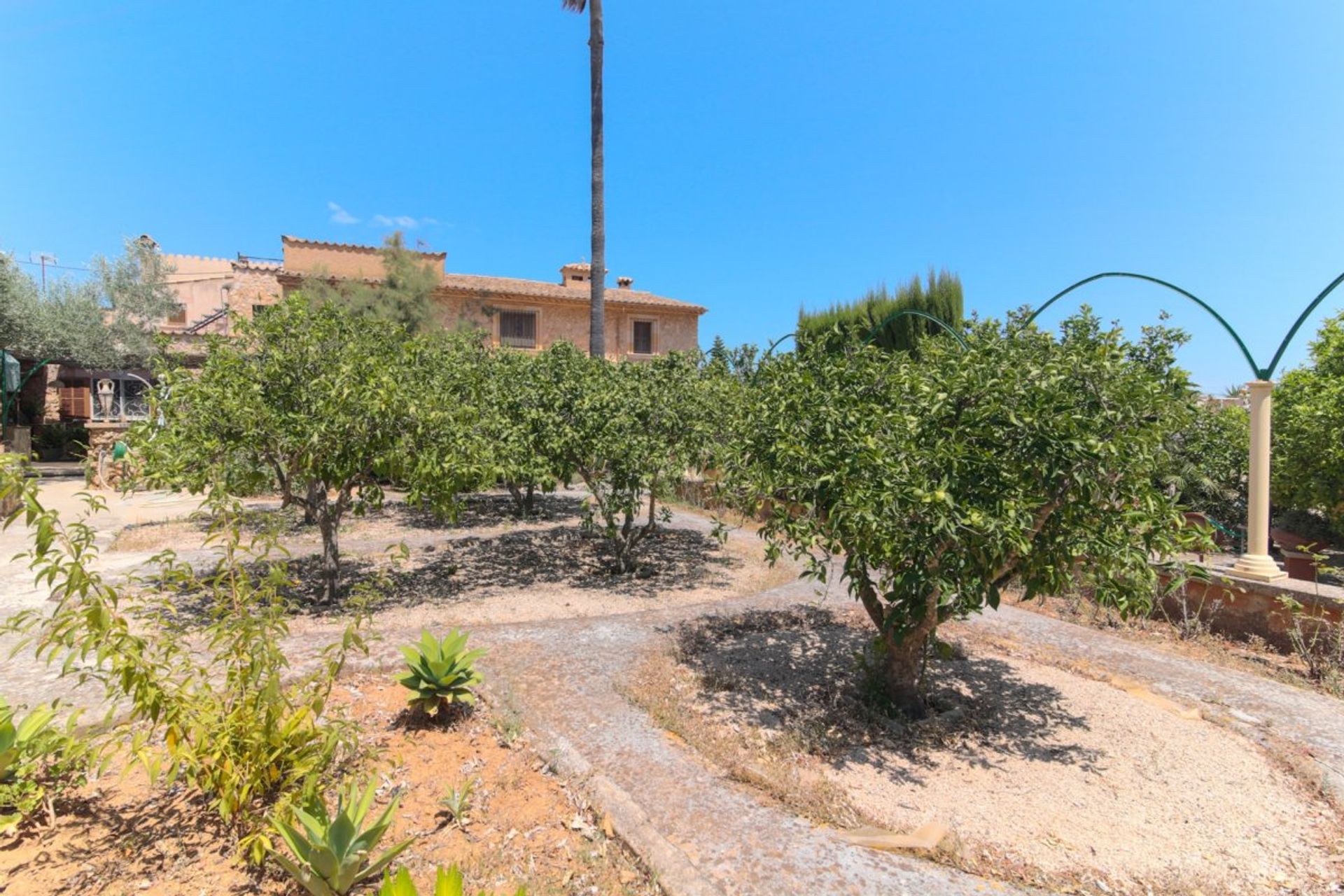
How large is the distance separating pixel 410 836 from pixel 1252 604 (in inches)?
290

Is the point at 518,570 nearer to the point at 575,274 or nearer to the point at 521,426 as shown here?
the point at 521,426

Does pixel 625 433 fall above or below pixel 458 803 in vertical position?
above

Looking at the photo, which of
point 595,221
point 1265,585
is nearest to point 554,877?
point 1265,585

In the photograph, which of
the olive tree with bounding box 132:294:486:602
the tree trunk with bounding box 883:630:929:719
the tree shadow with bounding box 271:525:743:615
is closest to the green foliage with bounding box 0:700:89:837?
the olive tree with bounding box 132:294:486:602

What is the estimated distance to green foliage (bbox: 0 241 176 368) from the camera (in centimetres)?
1936

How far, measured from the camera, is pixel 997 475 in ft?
12.0

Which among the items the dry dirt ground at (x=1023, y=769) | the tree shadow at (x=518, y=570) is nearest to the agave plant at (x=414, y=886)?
the dry dirt ground at (x=1023, y=769)

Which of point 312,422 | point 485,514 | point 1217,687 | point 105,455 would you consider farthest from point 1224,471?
point 105,455

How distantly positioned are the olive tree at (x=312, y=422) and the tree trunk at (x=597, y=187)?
23.0 feet

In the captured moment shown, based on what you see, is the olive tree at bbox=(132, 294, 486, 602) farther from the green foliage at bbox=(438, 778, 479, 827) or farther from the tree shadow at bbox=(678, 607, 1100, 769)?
the green foliage at bbox=(438, 778, 479, 827)

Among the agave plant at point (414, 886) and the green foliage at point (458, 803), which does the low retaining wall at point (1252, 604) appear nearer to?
the green foliage at point (458, 803)

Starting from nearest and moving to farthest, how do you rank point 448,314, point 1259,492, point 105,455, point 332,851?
point 332,851
point 1259,492
point 105,455
point 448,314

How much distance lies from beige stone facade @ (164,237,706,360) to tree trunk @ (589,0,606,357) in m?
9.05

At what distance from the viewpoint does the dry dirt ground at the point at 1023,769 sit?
120 inches
